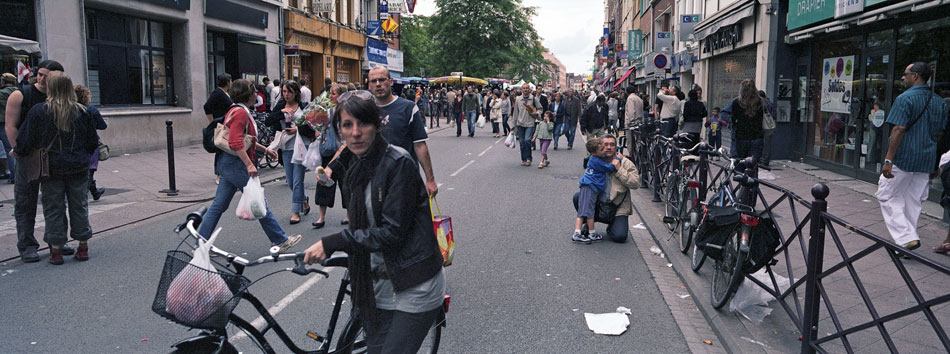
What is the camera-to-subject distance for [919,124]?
21.0 ft

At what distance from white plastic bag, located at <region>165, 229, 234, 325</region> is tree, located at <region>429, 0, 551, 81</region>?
189 feet

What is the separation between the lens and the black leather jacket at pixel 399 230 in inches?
102

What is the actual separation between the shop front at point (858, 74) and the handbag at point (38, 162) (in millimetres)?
10539

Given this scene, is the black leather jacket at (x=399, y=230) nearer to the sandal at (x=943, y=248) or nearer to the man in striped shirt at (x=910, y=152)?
the man in striped shirt at (x=910, y=152)

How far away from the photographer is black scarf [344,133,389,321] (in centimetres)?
269

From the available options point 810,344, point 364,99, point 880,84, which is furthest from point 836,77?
point 364,99

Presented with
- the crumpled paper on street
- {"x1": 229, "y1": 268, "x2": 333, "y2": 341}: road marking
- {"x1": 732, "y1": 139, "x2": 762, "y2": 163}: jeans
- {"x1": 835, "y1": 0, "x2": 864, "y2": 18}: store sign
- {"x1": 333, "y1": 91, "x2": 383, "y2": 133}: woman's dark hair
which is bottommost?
the crumpled paper on street

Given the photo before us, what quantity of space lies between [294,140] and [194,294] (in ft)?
20.8

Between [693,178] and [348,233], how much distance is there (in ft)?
18.3

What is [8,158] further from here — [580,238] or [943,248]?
[943,248]

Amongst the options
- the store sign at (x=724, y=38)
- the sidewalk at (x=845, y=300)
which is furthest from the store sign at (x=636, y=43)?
the sidewalk at (x=845, y=300)

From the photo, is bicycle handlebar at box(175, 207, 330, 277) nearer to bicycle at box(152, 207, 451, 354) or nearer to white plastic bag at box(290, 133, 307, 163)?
bicycle at box(152, 207, 451, 354)

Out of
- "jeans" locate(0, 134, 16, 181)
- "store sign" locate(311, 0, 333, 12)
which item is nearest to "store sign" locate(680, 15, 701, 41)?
"store sign" locate(311, 0, 333, 12)

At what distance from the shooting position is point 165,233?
784 cm
